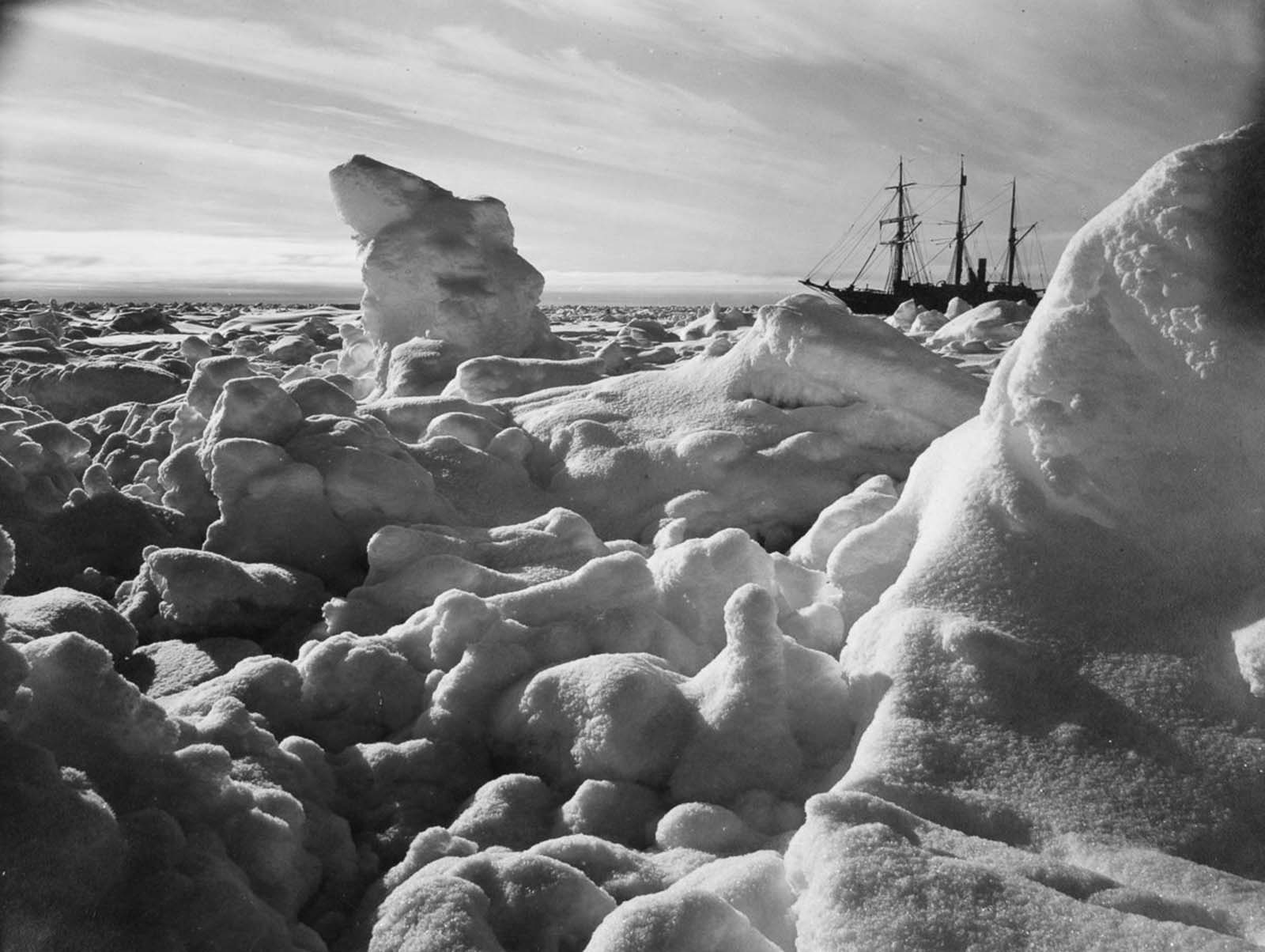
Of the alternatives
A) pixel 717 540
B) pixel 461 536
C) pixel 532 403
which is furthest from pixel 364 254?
pixel 717 540

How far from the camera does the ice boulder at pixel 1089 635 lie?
1674 mm

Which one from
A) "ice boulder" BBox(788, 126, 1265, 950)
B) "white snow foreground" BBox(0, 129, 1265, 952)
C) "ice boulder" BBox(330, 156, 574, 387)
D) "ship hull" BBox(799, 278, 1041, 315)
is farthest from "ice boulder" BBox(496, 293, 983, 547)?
"ship hull" BBox(799, 278, 1041, 315)

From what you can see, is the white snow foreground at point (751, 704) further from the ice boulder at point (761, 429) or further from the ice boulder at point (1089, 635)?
the ice boulder at point (761, 429)

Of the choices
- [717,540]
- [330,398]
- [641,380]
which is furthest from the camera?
[641,380]

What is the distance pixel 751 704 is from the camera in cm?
235

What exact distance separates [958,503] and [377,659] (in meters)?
1.62

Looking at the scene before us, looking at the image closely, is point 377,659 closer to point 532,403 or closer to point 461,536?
point 461,536

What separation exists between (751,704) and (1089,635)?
2.53 feet

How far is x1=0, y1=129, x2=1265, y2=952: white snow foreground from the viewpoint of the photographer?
1700 mm

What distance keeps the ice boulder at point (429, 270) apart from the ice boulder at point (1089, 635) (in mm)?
5521

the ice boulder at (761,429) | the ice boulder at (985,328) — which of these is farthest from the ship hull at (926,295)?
the ice boulder at (761,429)

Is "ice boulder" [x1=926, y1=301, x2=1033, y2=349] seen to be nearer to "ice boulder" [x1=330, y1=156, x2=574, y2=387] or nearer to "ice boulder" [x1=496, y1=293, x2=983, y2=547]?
"ice boulder" [x1=330, y1=156, x2=574, y2=387]

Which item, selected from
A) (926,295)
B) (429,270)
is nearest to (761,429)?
(429,270)

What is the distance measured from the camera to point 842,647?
280 cm
